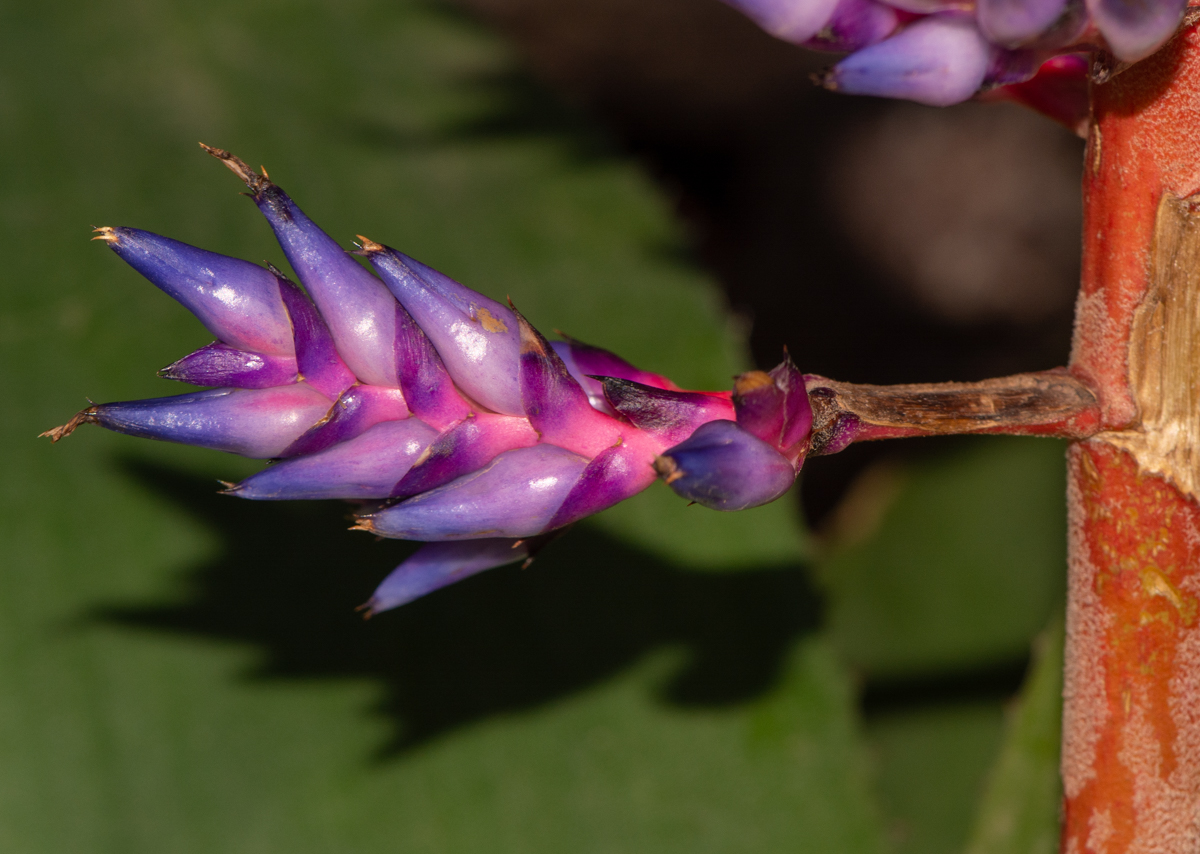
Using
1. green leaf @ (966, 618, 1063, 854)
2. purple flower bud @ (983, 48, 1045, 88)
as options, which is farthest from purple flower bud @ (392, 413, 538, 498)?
green leaf @ (966, 618, 1063, 854)

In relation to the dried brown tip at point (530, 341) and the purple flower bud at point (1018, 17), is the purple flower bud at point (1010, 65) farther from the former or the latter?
the dried brown tip at point (530, 341)

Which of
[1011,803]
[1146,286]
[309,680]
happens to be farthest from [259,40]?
[1011,803]

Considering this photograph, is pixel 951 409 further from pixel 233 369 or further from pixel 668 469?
pixel 233 369

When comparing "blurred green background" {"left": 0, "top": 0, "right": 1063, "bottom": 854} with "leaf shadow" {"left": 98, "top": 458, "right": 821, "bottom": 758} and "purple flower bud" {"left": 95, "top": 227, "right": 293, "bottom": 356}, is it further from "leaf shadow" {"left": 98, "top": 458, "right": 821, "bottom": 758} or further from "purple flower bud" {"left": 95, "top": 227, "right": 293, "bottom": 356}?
"purple flower bud" {"left": 95, "top": 227, "right": 293, "bottom": 356}

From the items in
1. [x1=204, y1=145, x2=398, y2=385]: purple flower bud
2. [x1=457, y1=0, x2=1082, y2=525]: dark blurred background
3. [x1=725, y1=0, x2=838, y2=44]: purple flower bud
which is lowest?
[x1=204, y1=145, x2=398, y2=385]: purple flower bud

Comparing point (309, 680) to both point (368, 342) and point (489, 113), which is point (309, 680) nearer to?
point (368, 342)

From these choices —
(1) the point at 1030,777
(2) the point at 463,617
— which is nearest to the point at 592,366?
(2) the point at 463,617

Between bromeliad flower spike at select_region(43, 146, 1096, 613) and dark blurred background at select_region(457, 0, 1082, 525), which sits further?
dark blurred background at select_region(457, 0, 1082, 525)
